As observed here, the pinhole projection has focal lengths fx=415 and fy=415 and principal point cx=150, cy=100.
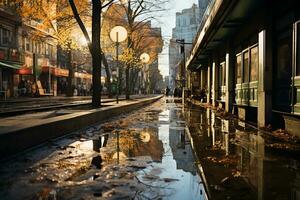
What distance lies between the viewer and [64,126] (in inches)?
395

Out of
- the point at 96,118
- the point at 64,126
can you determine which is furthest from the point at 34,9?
the point at 64,126

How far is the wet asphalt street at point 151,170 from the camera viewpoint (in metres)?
4.56

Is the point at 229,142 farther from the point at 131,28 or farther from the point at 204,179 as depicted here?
the point at 131,28

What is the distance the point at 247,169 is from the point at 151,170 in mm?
1368

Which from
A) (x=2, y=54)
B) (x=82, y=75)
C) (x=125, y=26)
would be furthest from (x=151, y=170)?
(x=82, y=75)

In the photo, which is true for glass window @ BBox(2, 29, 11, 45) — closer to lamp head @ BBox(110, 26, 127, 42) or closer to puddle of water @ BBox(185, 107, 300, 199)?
lamp head @ BBox(110, 26, 127, 42)

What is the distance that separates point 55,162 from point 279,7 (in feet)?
26.5

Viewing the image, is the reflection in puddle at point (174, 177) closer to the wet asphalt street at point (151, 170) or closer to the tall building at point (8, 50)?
the wet asphalt street at point (151, 170)

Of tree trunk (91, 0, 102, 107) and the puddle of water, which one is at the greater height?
tree trunk (91, 0, 102, 107)

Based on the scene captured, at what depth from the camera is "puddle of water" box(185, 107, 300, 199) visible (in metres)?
4.59

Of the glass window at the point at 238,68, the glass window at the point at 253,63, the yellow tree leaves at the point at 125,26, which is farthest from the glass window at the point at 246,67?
the yellow tree leaves at the point at 125,26

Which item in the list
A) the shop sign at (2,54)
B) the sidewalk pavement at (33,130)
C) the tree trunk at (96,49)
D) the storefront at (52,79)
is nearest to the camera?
the sidewalk pavement at (33,130)

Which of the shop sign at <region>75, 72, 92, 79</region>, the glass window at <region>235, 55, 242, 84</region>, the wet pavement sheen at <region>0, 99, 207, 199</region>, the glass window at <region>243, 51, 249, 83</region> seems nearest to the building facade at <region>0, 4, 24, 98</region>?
the glass window at <region>235, 55, 242, 84</region>

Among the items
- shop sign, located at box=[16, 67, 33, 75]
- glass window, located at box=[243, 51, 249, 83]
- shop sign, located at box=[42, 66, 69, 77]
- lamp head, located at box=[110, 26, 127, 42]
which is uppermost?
lamp head, located at box=[110, 26, 127, 42]
